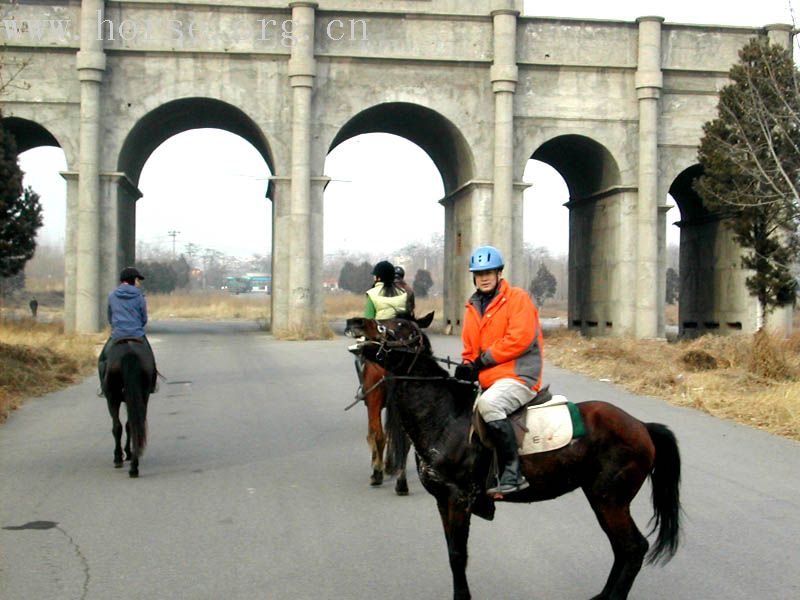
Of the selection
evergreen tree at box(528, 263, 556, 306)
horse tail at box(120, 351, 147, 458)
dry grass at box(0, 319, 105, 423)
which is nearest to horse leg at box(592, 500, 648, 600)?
horse tail at box(120, 351, 147, 458)

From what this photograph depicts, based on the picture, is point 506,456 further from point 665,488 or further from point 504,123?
point 504,123

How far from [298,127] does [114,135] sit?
5942 millimetres

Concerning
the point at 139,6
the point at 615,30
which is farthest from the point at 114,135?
the point at 615,30

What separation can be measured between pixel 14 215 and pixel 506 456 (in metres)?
32.8

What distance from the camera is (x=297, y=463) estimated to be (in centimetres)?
1098

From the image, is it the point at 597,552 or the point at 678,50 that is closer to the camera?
the point at 597,552

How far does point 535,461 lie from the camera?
6137 millimetres

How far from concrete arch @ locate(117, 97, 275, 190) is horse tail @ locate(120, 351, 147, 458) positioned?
75.4ft

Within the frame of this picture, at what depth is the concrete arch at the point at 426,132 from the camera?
110 ft

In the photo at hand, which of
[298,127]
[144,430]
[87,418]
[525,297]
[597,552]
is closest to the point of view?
[525,297]

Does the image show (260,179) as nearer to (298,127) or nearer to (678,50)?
(298,127)

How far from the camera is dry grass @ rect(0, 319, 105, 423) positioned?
1709 cm

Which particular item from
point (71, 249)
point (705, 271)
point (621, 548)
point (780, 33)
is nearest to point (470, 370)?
point (621, 548)

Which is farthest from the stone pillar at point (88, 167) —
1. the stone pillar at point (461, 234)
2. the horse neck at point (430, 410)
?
the horse neck at point (430, 410)
